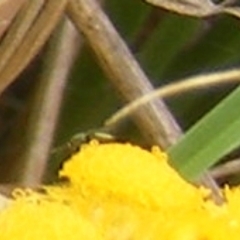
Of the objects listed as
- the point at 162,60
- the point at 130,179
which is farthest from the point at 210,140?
the point at 162,60

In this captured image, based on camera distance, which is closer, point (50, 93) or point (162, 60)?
point (50, 93)

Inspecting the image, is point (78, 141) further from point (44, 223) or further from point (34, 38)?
point (44, 223)

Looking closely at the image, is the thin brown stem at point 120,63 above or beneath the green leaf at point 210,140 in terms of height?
above

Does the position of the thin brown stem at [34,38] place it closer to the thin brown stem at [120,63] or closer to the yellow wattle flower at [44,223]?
the thin brown stem at [120,63]

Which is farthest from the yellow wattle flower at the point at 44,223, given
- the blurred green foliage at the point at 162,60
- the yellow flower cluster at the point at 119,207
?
the blurred green foliage at the point at 162,60

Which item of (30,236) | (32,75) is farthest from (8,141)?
(30,236)

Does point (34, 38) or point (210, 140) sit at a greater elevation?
point (34, 38)

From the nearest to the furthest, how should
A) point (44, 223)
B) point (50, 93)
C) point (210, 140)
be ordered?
1. point (44, 223)
2. point (210, 140)
3. point (50, 93)

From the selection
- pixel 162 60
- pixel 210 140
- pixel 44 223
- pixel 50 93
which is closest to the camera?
pixel 44 223
